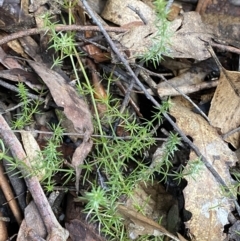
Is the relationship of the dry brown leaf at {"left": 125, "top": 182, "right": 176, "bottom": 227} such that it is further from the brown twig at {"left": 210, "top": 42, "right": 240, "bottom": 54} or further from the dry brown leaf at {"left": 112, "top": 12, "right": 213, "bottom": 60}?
the brown twig at {"left": 210, "top": 42, "right": 240, "bottom": 54}

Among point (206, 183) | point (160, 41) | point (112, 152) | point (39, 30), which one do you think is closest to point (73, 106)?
point (112, 152)

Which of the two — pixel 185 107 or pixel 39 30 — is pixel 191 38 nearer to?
pixel 185 107

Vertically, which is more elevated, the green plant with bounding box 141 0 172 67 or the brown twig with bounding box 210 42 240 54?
the green plant with bounding box 141 0 172 67

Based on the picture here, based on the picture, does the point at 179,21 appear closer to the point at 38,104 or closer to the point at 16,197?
the point at 38,104

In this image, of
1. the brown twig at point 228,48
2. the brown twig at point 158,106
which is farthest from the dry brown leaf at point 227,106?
the brown twig at point 158,106

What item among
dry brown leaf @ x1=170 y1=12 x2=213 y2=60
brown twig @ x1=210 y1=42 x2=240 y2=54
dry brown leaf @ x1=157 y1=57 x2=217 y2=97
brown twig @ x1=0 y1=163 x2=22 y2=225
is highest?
dry brown leaf @ x1=170 y1=12 x2=213 y2=60

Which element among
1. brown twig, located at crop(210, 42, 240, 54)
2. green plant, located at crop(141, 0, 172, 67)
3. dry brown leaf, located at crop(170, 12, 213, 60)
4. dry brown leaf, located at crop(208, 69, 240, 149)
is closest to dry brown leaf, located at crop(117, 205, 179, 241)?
Answer: dry brown leaf, located at crop(208, 69, 240, 149)
